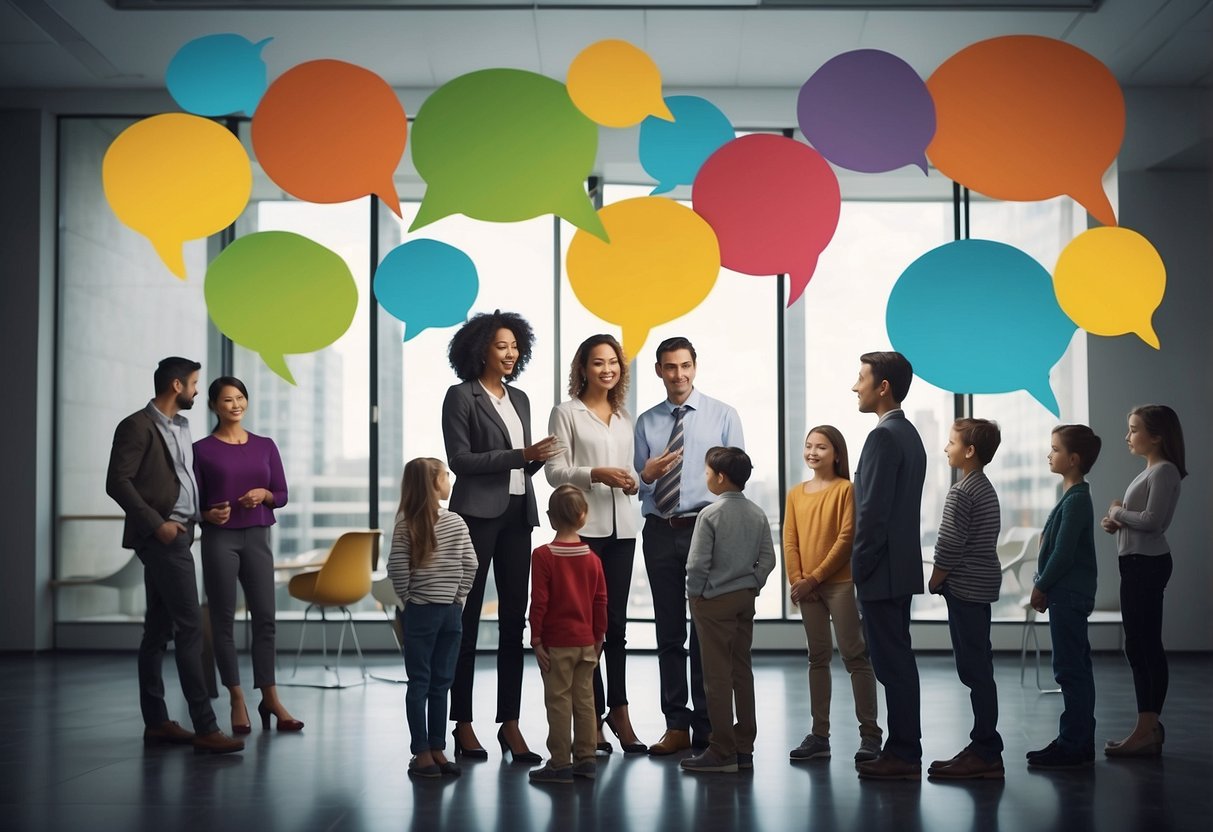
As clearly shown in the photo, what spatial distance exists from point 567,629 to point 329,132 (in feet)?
6.36

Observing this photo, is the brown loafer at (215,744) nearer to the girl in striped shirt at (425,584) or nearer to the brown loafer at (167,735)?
the brown loafer at (167,735)

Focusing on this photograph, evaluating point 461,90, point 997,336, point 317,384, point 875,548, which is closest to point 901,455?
point 875,548

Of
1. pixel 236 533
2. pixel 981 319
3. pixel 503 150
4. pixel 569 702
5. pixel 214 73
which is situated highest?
pixel 214 73

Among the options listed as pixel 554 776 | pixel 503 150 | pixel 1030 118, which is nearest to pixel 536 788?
pixel 554 776

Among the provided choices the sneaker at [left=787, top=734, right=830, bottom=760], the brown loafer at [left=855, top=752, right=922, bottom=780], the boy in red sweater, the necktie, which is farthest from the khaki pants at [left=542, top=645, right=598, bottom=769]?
the brown loafer at [left=855, top=752, right=922, bottom=780]

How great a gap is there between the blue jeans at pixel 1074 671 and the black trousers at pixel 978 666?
0.27 meters

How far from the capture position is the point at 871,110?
3.97 metres

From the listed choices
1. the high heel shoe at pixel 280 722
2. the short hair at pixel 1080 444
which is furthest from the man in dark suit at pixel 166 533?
the short hair at pixel 1080 444

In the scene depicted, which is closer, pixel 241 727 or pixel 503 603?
pixel 503 603

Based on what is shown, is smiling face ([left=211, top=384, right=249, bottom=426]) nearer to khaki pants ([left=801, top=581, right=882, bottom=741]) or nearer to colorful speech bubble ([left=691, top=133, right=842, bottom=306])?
colorful speech bubble ([left=691, top=133, right=842, bottom=306])

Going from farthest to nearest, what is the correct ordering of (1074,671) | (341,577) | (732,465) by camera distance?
1. (341,577)
2. (1074,671)
3. (732,465)

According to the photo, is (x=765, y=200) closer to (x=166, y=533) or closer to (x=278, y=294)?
(x=278, y=294)

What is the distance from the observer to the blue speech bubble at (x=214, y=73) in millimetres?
4113

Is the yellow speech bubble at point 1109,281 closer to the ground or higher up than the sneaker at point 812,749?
higher up
